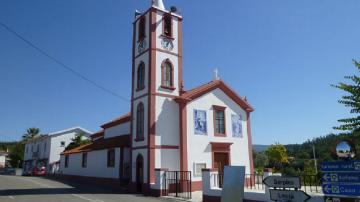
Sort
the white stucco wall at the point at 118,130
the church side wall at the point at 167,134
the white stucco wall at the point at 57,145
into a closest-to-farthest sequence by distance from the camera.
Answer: the church side wall at the point at 167,134 < the white stucco wall at the point at 118,130 < the white stucco wall at the point at 57,145

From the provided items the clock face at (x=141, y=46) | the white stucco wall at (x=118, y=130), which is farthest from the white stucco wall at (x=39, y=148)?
the clock face at (x=141, y=46)

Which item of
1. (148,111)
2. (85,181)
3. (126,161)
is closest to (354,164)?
(148,111)

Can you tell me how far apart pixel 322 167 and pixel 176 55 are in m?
20.5

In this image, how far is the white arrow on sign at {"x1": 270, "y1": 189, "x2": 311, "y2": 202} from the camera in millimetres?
5180

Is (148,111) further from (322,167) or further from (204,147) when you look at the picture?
(322,167)

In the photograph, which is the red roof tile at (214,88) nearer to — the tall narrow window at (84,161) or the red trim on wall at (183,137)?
the red trim on wall at (183,137)

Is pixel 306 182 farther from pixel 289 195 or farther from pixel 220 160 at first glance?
pixel 289 195

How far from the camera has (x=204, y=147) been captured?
76.5 feet

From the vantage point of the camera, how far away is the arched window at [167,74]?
2366 cm

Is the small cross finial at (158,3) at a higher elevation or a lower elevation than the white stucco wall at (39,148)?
higher

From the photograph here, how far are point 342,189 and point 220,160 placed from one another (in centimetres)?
1970

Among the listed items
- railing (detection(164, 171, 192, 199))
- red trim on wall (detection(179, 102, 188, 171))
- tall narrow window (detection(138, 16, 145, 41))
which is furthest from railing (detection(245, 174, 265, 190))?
tall narrow window (detection(138, 16, 145, 41))

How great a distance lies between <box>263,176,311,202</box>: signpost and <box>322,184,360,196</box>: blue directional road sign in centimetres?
34

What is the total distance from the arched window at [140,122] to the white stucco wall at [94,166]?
333cm
